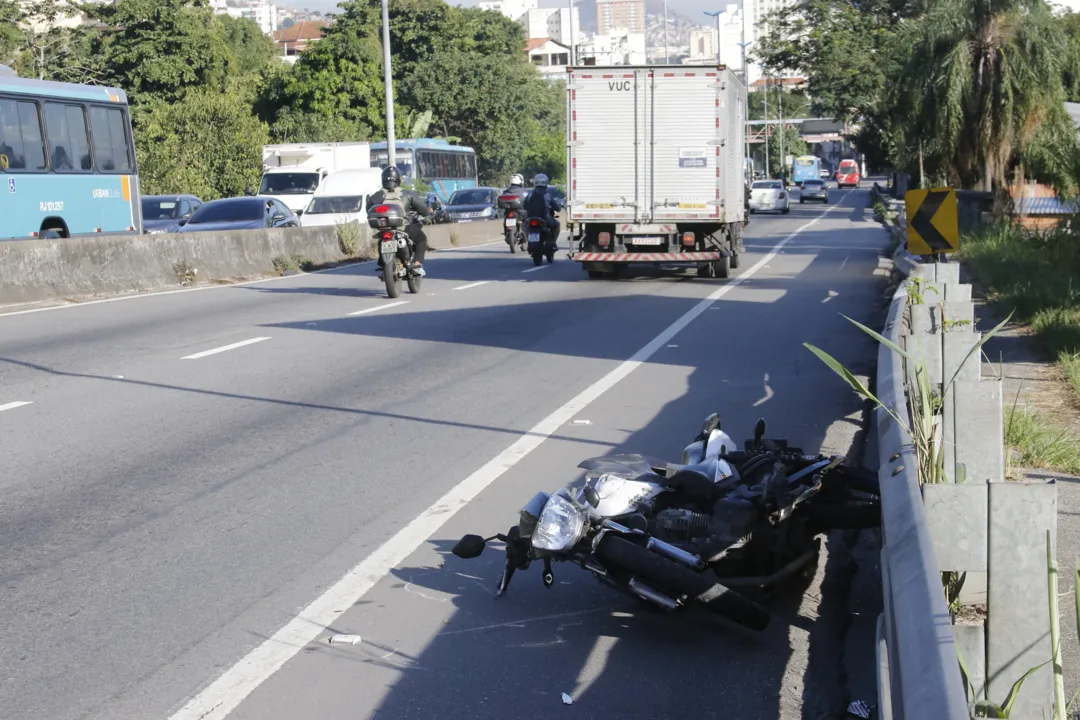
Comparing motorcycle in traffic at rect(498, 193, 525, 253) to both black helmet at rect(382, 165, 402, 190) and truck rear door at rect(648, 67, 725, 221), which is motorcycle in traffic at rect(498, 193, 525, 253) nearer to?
truck rear door at rect(648, 67, 725, 221)

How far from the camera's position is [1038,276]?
16.7 metres

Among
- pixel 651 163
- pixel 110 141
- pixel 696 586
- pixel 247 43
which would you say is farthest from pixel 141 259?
pixel 247 43

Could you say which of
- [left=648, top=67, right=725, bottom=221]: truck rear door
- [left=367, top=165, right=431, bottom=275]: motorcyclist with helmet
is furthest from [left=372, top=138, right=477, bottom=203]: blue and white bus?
[left=367, top=165, right=431, bottom=275]: motorcyclist with helmet

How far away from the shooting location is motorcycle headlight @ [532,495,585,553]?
535 centimetres

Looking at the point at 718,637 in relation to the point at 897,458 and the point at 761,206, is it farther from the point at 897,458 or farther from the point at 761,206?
the point at 761,206

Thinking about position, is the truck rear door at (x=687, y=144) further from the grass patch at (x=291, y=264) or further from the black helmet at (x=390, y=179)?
the grass patch at (x=291, y=264)

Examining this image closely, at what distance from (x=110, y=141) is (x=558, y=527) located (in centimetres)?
2231

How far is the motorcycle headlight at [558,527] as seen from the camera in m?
5.35

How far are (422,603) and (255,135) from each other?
46.1 meters

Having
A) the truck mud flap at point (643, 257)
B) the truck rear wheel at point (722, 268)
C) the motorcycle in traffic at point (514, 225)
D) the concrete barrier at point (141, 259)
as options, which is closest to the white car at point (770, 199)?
the motorcycle in traffic at point (514, 225)

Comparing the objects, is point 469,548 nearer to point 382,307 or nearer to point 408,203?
point 382,307

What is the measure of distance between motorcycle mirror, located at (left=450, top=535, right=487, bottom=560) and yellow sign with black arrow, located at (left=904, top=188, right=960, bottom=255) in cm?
788

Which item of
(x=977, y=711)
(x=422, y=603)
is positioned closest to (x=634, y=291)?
(x=422, y=603)

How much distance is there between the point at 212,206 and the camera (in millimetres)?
27578
